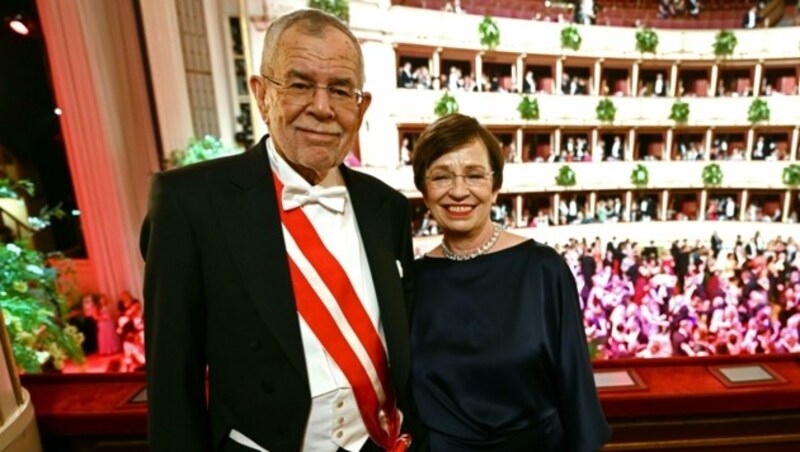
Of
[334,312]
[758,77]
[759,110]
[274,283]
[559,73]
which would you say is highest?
[559,73]

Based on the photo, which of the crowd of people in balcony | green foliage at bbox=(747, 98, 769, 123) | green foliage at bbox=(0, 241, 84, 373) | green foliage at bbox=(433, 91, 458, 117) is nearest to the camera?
green foliage at bbox=(0, 241, 84, 373)

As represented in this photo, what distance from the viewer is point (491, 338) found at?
1.40 metres

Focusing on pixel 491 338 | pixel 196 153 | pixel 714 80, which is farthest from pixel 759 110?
pixel 491 338

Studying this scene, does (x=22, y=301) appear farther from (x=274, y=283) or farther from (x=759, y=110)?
(x=759, y=110)

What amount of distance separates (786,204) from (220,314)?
17.1 m

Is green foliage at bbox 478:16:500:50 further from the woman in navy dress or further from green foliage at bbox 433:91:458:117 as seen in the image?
the woman in navy dress

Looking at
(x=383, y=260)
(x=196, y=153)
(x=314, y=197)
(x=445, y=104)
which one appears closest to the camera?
(x=314, y=197)

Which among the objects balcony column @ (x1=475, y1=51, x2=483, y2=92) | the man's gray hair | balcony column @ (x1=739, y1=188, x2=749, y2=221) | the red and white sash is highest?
balcony column @ (x1=475, y1=51, x2=483, y2=92)

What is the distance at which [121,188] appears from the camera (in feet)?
22.2

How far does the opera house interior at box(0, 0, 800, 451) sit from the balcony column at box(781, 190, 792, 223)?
0.24ft

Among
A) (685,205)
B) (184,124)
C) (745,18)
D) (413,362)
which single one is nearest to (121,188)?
(184,124)

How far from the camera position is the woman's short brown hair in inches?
54.7

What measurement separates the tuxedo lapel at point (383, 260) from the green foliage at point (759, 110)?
1624cm

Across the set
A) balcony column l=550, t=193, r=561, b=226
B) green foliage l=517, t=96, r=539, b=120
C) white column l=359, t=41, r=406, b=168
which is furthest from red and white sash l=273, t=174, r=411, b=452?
balcony column l=550, t=193, r=561, b=226
